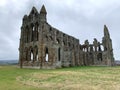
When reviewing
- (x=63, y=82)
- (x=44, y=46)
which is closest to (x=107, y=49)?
(x=44, y=46)

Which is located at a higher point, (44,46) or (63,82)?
(44,46)

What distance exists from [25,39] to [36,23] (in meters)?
6.13

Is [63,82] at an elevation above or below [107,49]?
below

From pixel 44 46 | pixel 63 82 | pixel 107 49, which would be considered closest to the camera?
pixel 63 82

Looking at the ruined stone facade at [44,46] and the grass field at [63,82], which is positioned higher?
the ruined stone facade at [44,46]

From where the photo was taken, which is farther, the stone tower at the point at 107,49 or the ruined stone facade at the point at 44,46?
the stone tower at the point at 107,49

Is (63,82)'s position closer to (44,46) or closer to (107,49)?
(44,46)

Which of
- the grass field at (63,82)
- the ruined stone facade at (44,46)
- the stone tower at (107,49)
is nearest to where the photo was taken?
the grass field at (63,82)

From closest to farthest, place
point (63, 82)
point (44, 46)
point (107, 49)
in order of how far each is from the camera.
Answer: point (63, 82) → point (44, 46) → point (107, 49)

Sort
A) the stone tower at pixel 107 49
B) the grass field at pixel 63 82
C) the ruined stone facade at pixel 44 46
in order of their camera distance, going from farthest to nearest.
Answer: the stone tower at pixel 107 49
the ruined stone facade at pixel 44 46
the grass field at pixel 63 82

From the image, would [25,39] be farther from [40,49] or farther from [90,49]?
[90,49]

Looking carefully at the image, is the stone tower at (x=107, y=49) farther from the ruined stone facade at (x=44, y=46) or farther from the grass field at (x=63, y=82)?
the grass field at (x=63, y=82)

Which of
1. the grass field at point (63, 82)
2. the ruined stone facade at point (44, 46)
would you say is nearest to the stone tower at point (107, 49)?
the ruined stone facade at point (44, 46)

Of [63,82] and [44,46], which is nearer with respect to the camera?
[63,82]
